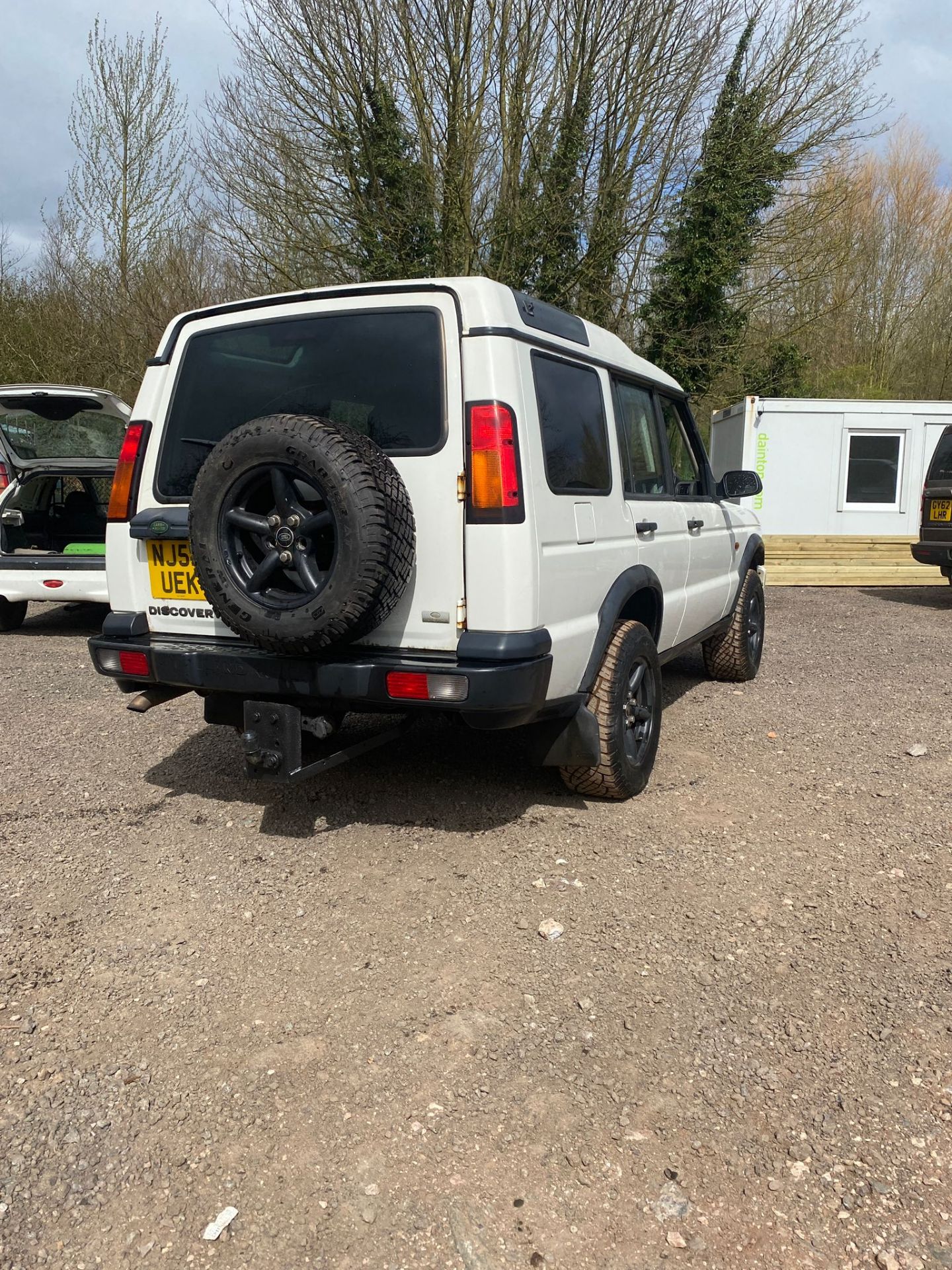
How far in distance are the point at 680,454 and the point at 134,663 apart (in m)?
3.09

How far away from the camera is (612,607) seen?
386 centimetres

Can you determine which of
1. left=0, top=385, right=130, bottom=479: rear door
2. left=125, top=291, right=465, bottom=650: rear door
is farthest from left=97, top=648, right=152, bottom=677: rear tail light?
left=0, top=385, right=130, bottom=479: rear door

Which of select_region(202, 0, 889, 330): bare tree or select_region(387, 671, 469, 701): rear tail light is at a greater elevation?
select_region(202, 0, 889, 330): bare tree

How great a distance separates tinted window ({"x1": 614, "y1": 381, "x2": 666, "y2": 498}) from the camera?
4.25 metres

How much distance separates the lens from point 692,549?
511 cm

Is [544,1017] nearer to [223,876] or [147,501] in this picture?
[223,876]

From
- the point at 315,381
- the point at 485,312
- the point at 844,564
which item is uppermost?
the point at 485,312

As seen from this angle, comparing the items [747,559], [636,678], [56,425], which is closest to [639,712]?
[636,678]

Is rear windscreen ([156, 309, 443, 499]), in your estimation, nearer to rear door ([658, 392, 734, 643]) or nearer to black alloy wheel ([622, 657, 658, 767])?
black alloy wheel ([622, 657, 658, 767])

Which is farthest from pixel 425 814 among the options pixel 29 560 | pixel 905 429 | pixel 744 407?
pixel 905 429

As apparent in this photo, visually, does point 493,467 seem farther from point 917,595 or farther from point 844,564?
point 844,564

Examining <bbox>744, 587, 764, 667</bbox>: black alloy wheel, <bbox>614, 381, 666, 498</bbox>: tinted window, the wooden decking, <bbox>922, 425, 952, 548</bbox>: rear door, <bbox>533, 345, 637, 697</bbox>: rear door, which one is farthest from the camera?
the wooden decking

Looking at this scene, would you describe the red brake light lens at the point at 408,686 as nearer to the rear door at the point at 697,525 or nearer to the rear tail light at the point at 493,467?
the rear tail light at the point at 493,467

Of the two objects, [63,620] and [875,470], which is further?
[875,470]
